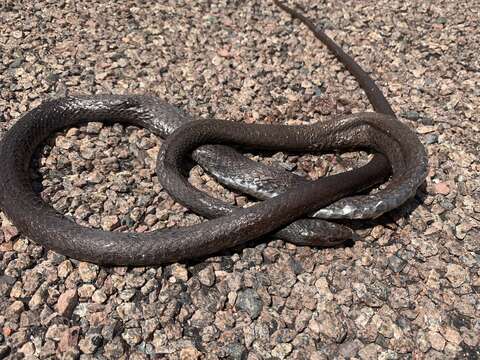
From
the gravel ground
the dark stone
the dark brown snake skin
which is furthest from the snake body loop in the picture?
the dark stone

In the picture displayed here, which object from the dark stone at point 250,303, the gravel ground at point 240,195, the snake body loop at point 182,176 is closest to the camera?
the gravel ground at point 240,195

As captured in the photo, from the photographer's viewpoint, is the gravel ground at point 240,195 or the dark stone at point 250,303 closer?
the gravel ground at point 240,195

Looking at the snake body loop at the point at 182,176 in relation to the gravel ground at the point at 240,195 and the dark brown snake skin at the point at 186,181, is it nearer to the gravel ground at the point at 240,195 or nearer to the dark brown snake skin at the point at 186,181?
A: the dark brown snake skin at the point at 186,181

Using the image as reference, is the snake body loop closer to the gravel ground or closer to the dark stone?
the gravel ground

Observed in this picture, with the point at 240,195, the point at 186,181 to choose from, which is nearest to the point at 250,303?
the point at 240,195

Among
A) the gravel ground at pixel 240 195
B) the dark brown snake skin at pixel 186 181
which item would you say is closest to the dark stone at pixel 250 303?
the gravel ground at pixel 240 195

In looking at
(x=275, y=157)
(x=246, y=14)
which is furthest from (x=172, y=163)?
(x=246, y=14)
